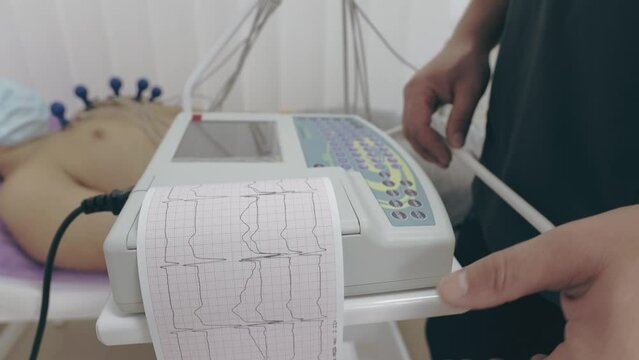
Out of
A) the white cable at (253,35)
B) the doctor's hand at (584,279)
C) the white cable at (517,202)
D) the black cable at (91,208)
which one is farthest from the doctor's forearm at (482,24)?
the black cable at (91,208)

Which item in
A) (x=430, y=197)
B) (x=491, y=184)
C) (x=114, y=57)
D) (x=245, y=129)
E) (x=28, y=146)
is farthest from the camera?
(x=114, y=57)

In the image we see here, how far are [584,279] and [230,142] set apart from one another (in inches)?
18.9

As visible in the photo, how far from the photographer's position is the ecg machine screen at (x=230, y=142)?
1.94 ft

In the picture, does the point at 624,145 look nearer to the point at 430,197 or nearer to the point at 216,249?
the point at 430,197

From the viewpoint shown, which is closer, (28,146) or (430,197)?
(430,197)

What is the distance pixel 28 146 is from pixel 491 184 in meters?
0.78

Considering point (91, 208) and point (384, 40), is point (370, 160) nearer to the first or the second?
point (91, 208)

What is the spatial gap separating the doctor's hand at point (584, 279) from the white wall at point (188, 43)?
33.7 inches

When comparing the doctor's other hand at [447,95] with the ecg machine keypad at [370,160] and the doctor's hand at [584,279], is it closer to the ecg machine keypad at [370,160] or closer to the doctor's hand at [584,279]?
the ecg machine keypad at [370,160]

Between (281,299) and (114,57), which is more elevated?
(114,57)

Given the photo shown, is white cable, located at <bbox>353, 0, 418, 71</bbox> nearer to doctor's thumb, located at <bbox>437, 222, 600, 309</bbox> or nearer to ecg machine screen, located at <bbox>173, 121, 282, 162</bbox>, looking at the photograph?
ecg machine screen, located at <bbox>173, 121, 282, 162</bbox>

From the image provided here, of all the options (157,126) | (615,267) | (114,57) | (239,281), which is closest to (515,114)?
(615,267)

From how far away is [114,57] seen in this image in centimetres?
113

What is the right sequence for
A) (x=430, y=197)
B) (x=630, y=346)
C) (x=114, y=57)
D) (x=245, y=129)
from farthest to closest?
(x=114, y=57)
(x=245, y=129)
(x=430, y=197)
(x=630, y=346)
